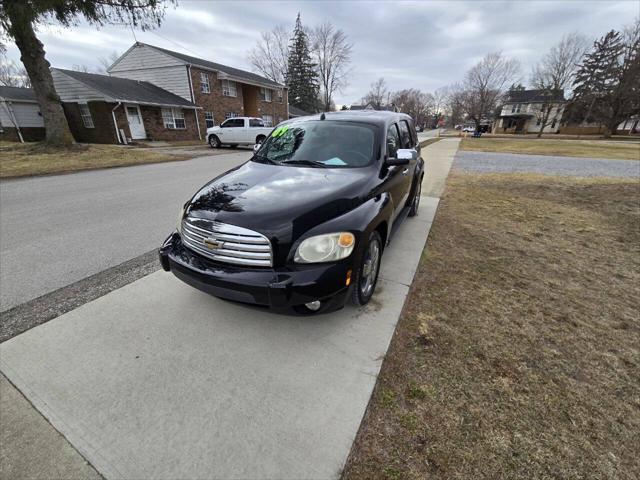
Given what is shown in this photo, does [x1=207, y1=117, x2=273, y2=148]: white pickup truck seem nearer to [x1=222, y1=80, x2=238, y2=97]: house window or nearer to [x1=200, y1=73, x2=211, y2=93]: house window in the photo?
[x1=200, y1=73, x2=211, y2=93]: house window

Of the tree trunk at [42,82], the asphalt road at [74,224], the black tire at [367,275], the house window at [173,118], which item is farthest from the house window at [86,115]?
the black tire at [367,275]

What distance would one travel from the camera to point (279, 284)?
6.59ft

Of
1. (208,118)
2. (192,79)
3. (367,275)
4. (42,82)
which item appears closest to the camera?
(367,275)

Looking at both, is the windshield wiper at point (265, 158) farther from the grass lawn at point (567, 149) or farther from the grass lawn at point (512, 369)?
the grass lawn at point (567, 149)

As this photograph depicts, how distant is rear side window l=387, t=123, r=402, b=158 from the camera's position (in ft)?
11.4

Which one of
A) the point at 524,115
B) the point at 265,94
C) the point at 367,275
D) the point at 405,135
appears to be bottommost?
the point at 367,275

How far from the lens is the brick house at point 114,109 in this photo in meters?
18.3

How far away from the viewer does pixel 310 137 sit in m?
3.51

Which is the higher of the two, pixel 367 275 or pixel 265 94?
pixel 265 94

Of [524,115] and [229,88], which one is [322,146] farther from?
[524,115]

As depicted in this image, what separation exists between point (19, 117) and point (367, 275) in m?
29.7

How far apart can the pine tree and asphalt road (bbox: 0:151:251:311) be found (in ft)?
144

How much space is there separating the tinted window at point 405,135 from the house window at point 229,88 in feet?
85.4

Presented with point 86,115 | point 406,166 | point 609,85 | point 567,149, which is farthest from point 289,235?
point 609,85
